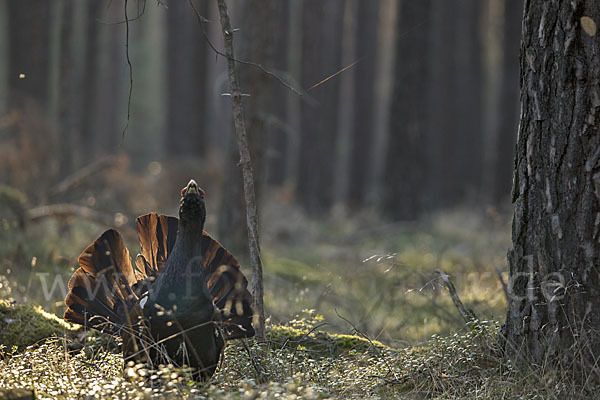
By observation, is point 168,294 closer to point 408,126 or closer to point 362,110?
point 408,126

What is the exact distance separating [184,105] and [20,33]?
520cm

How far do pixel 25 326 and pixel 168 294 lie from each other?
4.26 ft

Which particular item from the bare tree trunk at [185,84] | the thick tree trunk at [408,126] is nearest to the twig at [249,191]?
the thick tree trunk at [408,126]

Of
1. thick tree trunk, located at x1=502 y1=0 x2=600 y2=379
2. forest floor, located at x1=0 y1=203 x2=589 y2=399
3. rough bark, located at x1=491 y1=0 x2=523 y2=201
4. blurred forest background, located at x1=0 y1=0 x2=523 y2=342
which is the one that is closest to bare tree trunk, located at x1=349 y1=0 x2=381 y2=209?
blurred forest background, located at x1=0 y1=0 x2=523 y2=342

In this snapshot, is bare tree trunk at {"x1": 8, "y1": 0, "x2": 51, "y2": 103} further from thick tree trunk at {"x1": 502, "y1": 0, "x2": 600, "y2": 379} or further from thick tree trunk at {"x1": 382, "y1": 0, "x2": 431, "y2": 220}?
thick tree trunk at {"x1": 502, "y1": 0, "x2": 600, "y2": 379}

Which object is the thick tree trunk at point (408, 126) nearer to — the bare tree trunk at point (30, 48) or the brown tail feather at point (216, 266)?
the bare tree trunk at point (30, 48)

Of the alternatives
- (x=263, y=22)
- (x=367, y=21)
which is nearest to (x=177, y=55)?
(x=367, y=21)

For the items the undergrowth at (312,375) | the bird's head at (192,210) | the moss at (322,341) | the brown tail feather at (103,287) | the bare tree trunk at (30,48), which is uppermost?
the bare tree trunk at (30,48)

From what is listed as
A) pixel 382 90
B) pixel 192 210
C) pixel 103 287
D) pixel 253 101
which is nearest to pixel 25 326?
pixel 103 287

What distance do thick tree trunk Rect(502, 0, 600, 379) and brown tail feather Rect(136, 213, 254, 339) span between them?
1.57m

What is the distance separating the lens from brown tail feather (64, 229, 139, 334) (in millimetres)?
4016

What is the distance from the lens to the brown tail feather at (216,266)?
4.07m

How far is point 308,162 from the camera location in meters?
19.7

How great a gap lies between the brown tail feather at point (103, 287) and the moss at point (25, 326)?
1.09 ft
